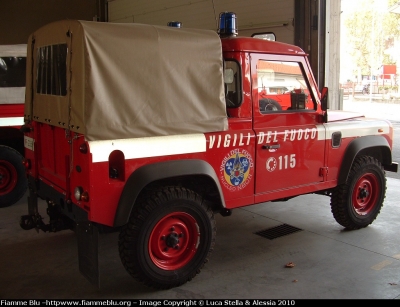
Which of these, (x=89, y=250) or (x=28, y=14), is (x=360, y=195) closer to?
(x=89, y=250)

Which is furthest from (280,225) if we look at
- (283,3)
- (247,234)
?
(283,3)

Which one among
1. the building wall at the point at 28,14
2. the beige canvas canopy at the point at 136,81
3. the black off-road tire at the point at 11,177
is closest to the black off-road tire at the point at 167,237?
the beige canvas canopy at the point at 136,81

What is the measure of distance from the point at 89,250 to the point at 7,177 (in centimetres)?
343

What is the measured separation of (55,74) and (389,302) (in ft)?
10.9

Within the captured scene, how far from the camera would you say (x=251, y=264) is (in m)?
4.18

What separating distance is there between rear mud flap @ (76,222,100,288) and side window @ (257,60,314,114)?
186 cm

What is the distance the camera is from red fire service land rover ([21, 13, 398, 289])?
10.6ft

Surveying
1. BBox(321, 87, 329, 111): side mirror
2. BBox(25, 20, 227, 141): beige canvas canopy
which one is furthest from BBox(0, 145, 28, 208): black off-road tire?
BBox(321, 87, 329, 111): side mirror

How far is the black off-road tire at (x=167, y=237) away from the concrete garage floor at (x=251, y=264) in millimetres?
162

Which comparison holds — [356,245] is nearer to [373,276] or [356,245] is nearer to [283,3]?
[373,276]

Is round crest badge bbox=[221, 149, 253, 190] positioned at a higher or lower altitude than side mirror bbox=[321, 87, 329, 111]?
lower

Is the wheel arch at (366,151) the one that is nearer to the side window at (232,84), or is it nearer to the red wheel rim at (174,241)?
the side window at (232,84)

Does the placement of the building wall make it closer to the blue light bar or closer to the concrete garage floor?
the concrete garage floor

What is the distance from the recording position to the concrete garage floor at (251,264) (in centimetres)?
361
